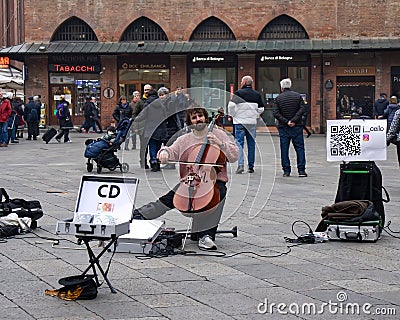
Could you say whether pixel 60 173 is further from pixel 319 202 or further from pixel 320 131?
pixel 320 131

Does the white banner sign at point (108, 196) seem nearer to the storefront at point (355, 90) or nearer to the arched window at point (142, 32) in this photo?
the storefront at point (355, 90)

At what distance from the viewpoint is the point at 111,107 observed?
3750 cm

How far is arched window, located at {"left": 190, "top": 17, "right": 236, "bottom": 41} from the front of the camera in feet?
120

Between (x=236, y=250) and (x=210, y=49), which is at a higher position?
(x=210, y=49)

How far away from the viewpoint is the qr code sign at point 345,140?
31.1 feet

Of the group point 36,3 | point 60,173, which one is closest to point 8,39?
point 36,3

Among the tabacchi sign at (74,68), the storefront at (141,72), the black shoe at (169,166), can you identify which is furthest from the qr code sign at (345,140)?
the tabacchi sign at (74,68)

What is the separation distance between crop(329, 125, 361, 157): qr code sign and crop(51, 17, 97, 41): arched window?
28.8 meters

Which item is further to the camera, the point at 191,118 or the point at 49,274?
the point at 191,118

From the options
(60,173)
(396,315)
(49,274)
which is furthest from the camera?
(60,173)

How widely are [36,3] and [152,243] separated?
103ft

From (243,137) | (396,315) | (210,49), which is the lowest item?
(396,315)

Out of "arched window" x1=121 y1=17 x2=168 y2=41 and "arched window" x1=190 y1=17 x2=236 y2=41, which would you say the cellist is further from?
"arched window" x1=121 y1=17 x2=168 y2=41

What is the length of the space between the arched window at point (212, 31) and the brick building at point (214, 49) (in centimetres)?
4
